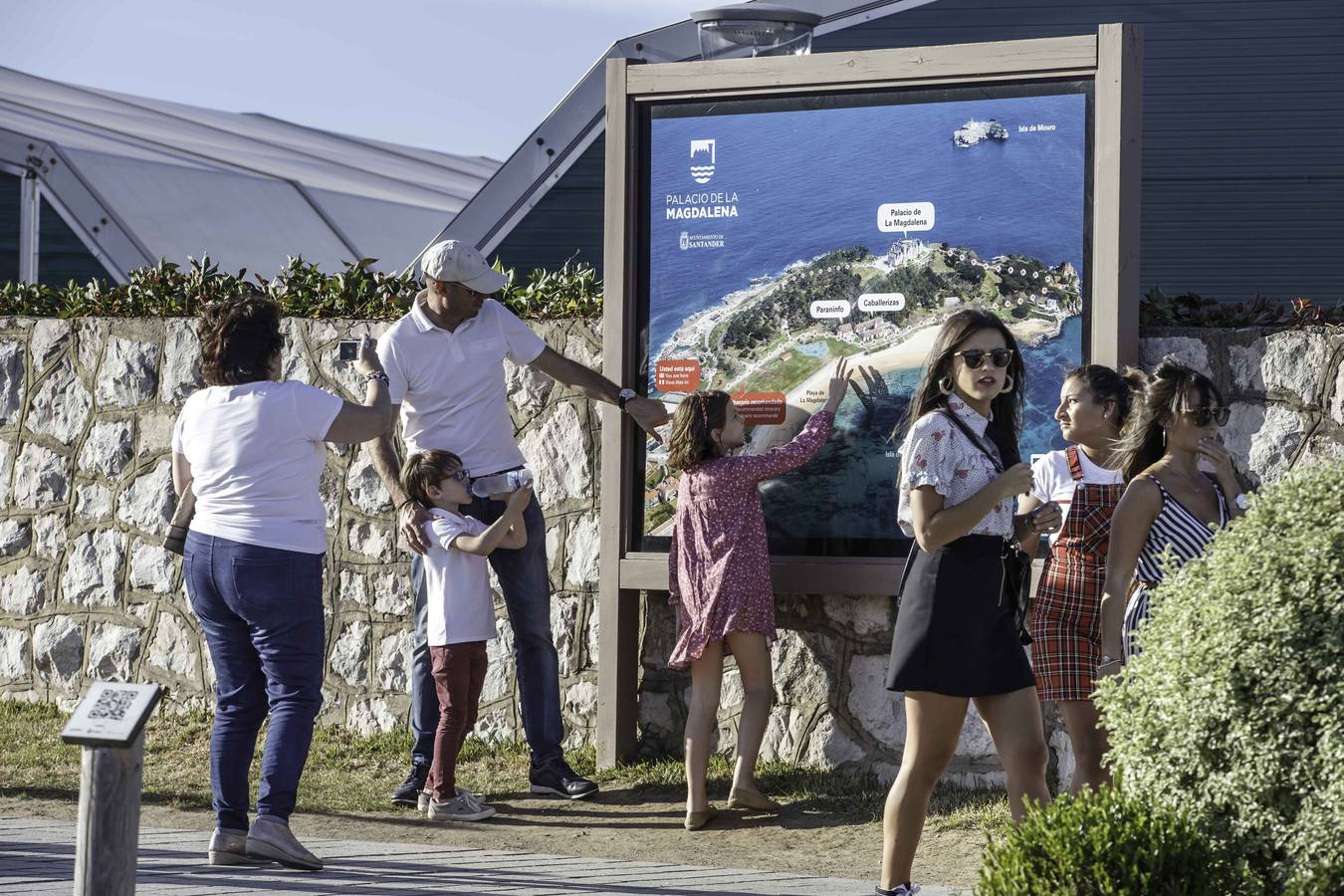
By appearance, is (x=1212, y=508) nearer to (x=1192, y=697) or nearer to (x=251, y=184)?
(x=1192, y=697)

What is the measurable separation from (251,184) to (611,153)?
748 cm

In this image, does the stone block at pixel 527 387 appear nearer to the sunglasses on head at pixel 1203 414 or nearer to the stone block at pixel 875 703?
the stone block at pixel 875 703

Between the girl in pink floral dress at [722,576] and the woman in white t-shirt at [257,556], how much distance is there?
1.43m

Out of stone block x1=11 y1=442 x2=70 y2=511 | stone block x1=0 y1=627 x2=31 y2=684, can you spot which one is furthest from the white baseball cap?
stone block x1=0 y1=627 x2=31 y2=684

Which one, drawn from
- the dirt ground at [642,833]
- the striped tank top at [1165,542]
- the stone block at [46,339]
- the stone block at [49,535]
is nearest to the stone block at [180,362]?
the stone block at [46,339]

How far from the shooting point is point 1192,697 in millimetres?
3693

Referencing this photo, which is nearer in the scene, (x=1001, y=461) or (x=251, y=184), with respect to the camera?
(x=1001, y=461)

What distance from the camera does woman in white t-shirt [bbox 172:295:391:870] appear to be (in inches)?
217

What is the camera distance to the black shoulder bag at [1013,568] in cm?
482

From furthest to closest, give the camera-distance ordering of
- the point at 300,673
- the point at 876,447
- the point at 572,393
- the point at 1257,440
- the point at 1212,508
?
the point at 572,393, the point at 876,447, the point at 1257,440, the point at 300,673, the point at 1212,508

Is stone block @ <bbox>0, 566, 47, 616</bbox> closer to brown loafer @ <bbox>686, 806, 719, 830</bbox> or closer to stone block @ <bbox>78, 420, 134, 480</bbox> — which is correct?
stone block @ <bbox>78, 420, 134, 480</bbox>

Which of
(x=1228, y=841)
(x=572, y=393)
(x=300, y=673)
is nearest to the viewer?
(x=1228, y=841)

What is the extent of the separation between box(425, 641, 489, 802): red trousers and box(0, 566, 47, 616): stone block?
10.7ft

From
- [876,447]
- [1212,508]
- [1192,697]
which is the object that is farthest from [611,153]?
[1192,697]
